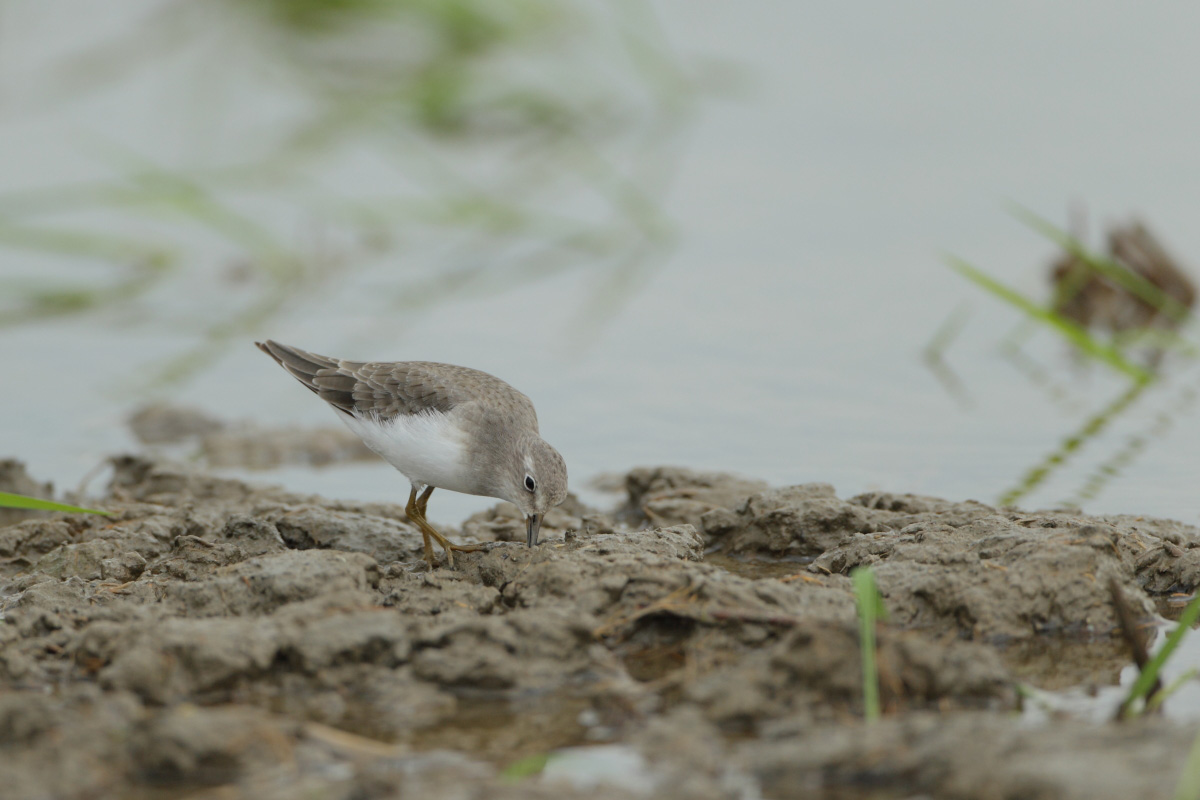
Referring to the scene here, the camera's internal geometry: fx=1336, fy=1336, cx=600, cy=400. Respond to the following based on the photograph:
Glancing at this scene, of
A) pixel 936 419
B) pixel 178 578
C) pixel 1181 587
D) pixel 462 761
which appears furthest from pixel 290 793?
pixel 936 419

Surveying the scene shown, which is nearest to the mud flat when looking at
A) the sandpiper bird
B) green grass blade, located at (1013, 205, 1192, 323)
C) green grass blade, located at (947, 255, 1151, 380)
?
the sandpiper bird

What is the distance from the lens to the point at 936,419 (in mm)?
9367

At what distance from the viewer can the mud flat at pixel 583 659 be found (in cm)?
377

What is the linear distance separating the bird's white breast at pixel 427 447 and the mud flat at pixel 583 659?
1.26ft

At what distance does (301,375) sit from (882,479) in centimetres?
350

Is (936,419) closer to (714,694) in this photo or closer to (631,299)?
(631,299)

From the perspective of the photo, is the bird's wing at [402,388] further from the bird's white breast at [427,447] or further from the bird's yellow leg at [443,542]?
the bird's yellow leg at [443,542]

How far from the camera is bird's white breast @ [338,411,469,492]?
6.57 m

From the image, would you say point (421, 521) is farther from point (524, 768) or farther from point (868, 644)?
point (868, 644)

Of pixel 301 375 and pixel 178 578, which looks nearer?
pixel 178 578

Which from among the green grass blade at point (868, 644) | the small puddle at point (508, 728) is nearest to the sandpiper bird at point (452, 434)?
the small puddle at point (508, 728)

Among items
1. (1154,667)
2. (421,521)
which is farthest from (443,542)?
(1154,667)

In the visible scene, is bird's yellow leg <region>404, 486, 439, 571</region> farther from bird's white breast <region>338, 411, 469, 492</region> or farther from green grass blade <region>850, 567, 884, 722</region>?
green grass blade <region>850, 567, 884, 722</region>

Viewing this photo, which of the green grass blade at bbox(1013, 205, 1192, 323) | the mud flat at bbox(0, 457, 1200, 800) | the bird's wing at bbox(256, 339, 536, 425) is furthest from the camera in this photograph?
the green grass blade at bbox(1013, 205, 1192, 323)
